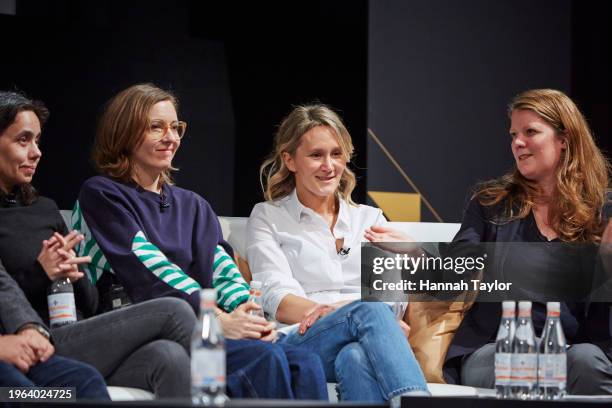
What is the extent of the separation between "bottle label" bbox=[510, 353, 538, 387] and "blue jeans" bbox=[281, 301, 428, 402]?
41 centimetres

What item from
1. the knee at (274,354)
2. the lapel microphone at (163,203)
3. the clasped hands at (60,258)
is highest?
the lapel microphone at (163,203)

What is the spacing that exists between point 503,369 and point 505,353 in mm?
61

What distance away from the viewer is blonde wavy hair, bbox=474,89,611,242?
372cm

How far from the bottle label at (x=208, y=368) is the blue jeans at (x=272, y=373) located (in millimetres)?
1083

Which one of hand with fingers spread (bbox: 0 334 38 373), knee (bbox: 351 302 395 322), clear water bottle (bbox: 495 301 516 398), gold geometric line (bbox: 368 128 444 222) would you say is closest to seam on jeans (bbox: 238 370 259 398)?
knee (bbox: 351 302 395 322)

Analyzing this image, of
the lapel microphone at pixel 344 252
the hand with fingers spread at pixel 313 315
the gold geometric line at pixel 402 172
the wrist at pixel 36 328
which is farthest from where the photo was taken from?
the gold geometric line at pixel 402 172

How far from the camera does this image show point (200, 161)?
477 centimetres

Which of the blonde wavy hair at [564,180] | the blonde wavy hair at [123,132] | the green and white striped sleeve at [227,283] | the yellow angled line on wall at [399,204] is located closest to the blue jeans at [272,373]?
the green and white striped sleeve at [227,283]

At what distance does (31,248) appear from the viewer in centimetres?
328

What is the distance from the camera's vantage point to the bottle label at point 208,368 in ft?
6.72

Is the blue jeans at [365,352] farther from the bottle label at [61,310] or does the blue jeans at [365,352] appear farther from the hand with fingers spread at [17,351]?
the hand with fingers spread at [17,351]

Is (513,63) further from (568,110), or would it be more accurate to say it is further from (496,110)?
(568,110)

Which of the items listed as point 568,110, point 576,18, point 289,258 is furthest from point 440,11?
point 289,258

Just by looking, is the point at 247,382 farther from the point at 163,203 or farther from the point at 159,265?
the point at 163,203
